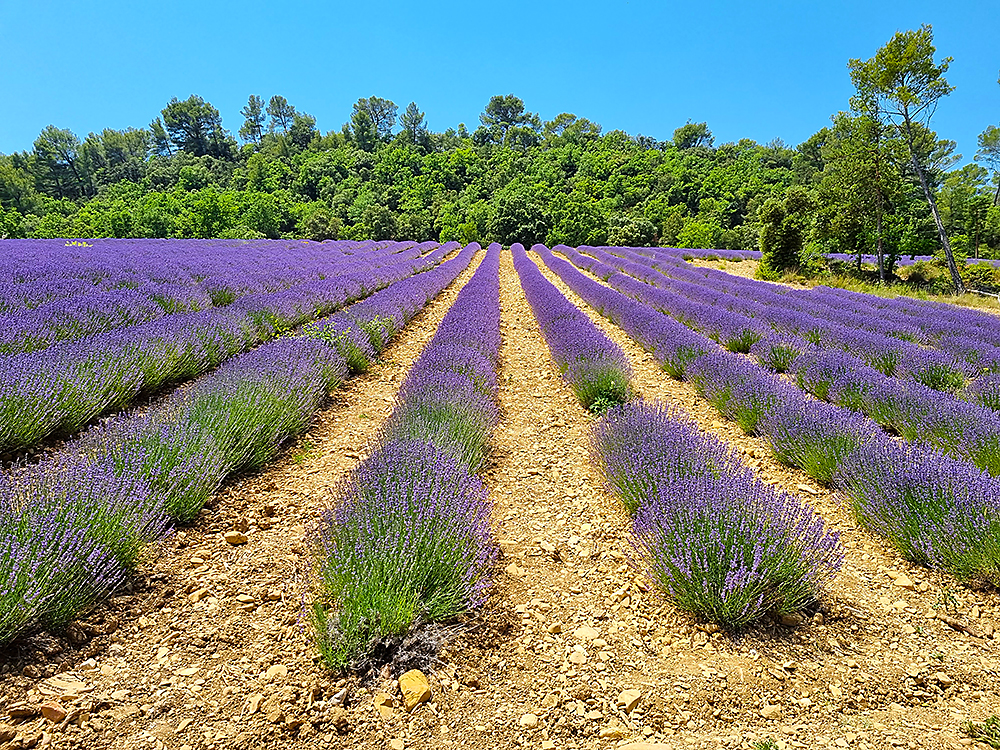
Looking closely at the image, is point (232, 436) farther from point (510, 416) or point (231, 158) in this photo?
point (231, 158)

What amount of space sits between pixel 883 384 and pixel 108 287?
9.57 meters

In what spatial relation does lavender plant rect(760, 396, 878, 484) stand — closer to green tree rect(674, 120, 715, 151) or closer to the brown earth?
the brown earth

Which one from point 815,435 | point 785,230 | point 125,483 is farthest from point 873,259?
point 125,483

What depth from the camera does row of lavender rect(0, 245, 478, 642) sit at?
5.06 ft

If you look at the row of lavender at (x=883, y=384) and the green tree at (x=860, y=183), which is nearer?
the row of lavender at (x=883, y=384)

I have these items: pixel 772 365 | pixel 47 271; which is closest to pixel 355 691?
pixel 772 365

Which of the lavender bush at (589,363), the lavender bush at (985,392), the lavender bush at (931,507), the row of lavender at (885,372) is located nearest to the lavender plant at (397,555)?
the lavender bush at (931,507)

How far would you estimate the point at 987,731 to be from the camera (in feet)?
4.54

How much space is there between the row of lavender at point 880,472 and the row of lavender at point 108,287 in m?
6.05

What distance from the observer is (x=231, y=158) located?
249 ft

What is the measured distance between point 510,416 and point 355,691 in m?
2.93

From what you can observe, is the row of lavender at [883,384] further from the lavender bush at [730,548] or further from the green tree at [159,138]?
the green tree at [159,138]

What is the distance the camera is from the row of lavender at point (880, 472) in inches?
80.7

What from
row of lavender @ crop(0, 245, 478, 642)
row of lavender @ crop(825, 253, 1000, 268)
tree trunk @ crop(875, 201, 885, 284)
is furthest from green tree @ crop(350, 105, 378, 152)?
row of lavender @ crop(0, 245, 478, 642)
